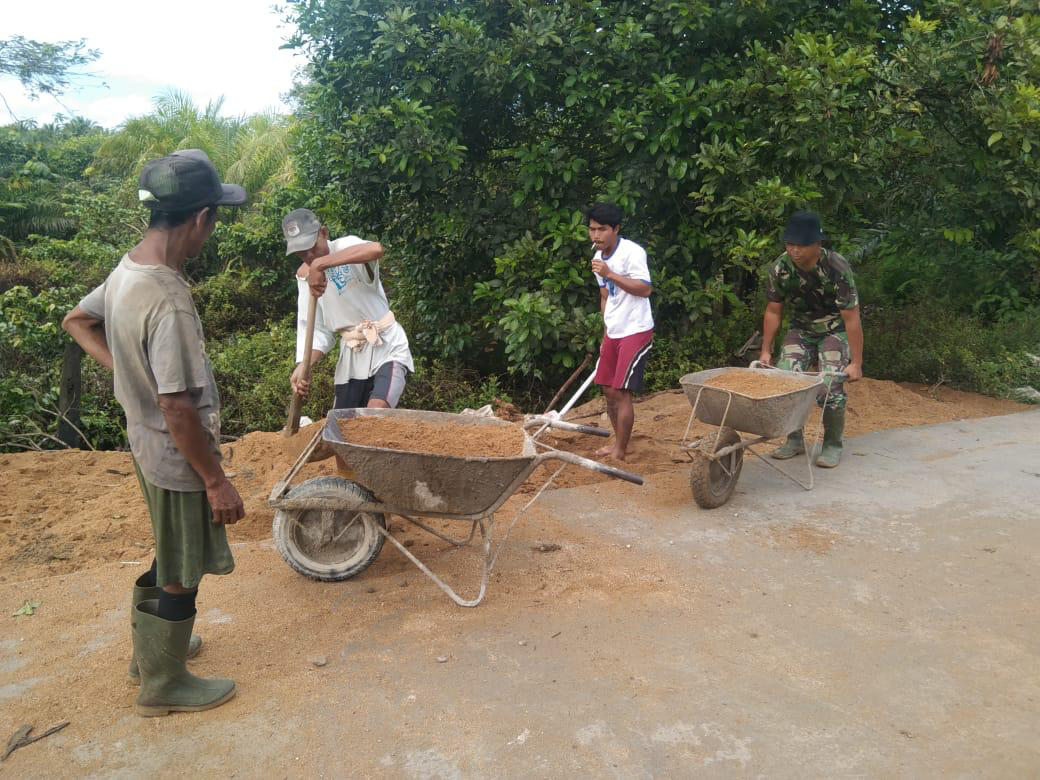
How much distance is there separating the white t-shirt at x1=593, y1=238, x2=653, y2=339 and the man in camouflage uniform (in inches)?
34.2

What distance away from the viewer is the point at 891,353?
9.38 m

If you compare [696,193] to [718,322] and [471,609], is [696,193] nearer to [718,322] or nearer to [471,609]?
[718,322]

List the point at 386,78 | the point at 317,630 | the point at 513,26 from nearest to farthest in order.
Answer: the point at 317,630
the point at 513,26
the point at 386,78

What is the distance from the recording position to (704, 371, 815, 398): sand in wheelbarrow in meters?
5.38

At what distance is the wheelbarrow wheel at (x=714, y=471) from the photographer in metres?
5.09

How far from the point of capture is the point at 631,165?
24.4ft

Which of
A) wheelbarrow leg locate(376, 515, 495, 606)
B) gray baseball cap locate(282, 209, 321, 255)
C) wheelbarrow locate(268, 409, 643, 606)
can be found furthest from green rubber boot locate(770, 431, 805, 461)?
gray baseball cap locate(282, 209, 321, 255)

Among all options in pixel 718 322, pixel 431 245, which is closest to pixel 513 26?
pixel 431 245

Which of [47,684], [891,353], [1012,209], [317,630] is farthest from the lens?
[891,353]

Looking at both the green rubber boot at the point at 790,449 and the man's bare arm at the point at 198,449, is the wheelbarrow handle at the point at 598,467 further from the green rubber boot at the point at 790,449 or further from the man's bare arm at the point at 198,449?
the green rubber boot at the point at 790,449

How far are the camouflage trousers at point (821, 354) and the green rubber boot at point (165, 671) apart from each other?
→ 443 cm

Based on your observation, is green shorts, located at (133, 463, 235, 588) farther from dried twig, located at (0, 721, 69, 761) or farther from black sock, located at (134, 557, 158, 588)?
dried twig, located at (0, 721, 69, 761)

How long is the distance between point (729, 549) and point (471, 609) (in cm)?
158

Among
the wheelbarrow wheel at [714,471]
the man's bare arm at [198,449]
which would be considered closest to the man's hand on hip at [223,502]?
the man's bare arm at [198,449]
